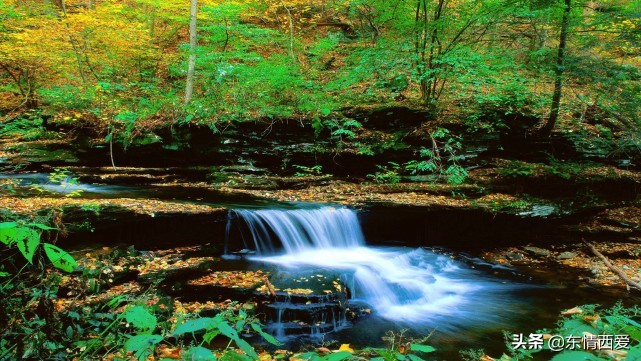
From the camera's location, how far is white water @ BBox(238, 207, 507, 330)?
5.55 metres

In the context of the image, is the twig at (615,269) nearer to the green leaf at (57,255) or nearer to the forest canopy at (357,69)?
the forest canopy at (357,69)

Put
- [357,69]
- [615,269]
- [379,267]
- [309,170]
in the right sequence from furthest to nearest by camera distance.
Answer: [309,170]
[357,69]
[379,267]
[615,269]

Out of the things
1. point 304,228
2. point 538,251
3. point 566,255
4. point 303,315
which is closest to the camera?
point 303,315

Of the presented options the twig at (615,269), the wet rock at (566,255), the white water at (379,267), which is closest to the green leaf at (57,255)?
the white water at (379,267)

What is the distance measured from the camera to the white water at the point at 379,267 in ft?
18.2

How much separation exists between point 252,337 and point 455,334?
2.71 m

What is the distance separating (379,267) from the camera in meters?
6.58

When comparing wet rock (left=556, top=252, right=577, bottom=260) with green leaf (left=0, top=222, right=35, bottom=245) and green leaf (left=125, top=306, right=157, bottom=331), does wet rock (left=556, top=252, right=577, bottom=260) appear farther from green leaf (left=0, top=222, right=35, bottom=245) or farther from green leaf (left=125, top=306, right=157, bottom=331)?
green leaf (left=0, top=222, right=35, bottom=245)

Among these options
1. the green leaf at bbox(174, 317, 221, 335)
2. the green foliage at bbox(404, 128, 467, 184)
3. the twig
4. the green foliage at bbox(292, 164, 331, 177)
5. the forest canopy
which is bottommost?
the twig

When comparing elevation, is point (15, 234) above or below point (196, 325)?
above

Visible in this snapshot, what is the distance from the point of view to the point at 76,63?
41.7 feet

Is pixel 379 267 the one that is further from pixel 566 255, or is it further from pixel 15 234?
pixel 15 234

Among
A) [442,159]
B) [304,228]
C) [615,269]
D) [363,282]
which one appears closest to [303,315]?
[363,282]

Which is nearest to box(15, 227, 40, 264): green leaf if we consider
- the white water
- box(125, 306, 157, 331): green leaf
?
box(125, 306, 157, 331): green leaf
